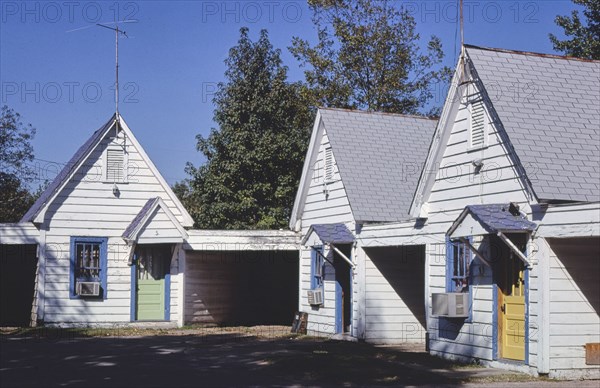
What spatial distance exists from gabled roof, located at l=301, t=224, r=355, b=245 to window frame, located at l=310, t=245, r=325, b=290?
1.16 m

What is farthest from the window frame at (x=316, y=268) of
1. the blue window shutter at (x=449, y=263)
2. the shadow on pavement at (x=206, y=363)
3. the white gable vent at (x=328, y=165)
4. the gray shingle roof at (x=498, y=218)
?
the gray shingle roof at (x=498, y=218)

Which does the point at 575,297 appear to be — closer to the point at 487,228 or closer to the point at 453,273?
the point at 487,228

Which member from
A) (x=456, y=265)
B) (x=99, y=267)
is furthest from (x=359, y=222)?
(x=99, y=267)

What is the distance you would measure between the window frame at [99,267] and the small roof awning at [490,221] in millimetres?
12155

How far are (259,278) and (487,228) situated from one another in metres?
14.6

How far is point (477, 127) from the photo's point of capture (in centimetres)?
1719

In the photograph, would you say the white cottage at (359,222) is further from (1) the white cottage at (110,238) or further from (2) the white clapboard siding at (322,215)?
(1) the white cottage at (110,238)

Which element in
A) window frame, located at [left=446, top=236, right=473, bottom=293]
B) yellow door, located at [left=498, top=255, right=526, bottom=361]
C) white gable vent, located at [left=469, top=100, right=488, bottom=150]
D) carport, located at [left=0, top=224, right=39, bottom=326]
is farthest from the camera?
carport, located at [left=0, top=224, right=39, bottom=326]

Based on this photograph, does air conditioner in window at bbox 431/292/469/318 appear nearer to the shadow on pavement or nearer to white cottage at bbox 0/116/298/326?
the shadow on pavement

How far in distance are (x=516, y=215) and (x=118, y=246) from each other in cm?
1372

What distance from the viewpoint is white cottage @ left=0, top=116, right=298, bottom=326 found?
24.9 meters

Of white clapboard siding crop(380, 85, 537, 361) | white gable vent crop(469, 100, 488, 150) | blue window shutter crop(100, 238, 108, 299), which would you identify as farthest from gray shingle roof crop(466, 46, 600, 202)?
blue window shutter crop(100, 238, 108, 299)

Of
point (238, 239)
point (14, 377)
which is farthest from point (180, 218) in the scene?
point (14, 377)

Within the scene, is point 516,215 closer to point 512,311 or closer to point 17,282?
point 512,311
